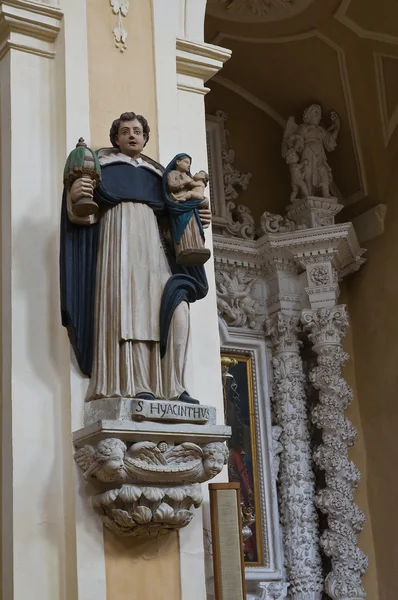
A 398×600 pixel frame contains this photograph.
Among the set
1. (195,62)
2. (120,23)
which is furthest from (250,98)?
(120,23)

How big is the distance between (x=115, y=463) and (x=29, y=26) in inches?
80.4

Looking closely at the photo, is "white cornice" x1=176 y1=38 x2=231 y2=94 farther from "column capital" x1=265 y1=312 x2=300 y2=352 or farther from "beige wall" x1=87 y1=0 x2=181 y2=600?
"column capital" x1=265 y1=312 x2=300 y2=352

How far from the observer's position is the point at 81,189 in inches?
171

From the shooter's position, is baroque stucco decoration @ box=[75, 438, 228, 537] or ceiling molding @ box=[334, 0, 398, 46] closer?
baroque stucco decoration @ box=[75, 438, 228, 537]

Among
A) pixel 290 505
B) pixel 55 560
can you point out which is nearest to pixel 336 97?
pixel 290 505

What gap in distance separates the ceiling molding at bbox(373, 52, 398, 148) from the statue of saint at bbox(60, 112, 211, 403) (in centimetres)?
439

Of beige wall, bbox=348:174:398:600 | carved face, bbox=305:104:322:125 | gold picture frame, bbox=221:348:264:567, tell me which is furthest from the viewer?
carved face, bbox=305:104:322:125

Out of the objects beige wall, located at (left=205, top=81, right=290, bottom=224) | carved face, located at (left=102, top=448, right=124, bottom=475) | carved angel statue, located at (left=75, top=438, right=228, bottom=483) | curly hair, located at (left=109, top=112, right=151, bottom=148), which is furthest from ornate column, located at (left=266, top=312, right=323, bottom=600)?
carved face, located at (left=102, top=448, right=124, bottom=475)

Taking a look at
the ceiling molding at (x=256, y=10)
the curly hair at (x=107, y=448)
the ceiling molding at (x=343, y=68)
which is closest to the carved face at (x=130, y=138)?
the curly hair at (x=107, y=448)

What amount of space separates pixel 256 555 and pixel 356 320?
216 cm

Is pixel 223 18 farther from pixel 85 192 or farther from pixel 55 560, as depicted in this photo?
pixel 55 560

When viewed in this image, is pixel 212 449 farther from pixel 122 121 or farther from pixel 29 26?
pixel 29 26

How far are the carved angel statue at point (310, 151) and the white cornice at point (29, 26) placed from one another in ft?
13.1

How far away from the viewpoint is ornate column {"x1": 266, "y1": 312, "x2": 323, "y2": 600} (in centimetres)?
769
